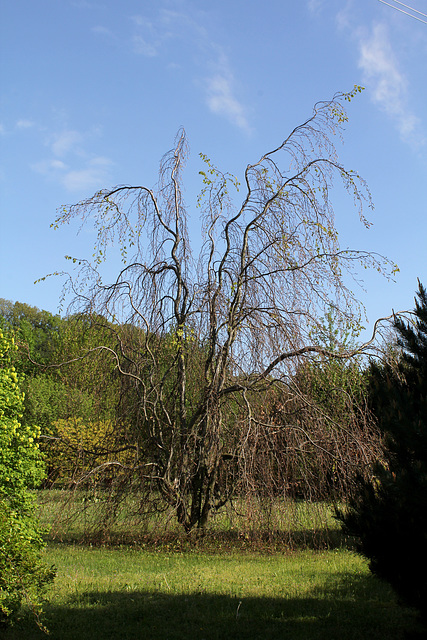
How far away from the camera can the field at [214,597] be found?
4.55 meters

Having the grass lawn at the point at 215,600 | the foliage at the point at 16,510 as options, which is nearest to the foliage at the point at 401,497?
the grass lawn at the point at 215,600

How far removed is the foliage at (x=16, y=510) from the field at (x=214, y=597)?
56 centimetres

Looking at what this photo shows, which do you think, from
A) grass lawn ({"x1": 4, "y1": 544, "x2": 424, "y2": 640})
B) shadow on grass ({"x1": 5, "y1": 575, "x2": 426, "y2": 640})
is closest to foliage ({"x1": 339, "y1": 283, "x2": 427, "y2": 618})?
shadow on grass ({"x1": 5, "y1": 575, "x2": 426, "y2": 640})

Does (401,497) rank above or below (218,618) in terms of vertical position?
above

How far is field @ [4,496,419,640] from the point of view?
179 inches

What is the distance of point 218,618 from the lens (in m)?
4.77

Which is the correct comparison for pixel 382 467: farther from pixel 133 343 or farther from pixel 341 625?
pixel 133 343

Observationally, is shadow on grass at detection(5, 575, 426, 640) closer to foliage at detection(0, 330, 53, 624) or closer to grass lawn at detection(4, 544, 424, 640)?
grass lawn at detection(4, 544, 424, 640)

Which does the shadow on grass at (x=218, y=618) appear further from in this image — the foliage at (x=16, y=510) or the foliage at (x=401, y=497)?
the foliage at (x=401, y=497)

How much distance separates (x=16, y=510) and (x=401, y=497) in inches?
125

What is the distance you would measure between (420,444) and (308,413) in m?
3.70

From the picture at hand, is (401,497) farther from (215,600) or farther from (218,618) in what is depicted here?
(215,600)

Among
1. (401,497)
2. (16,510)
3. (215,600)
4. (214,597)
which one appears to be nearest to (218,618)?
(215,600)

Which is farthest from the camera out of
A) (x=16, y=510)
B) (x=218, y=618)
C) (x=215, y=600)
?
(x=215, y=600)
